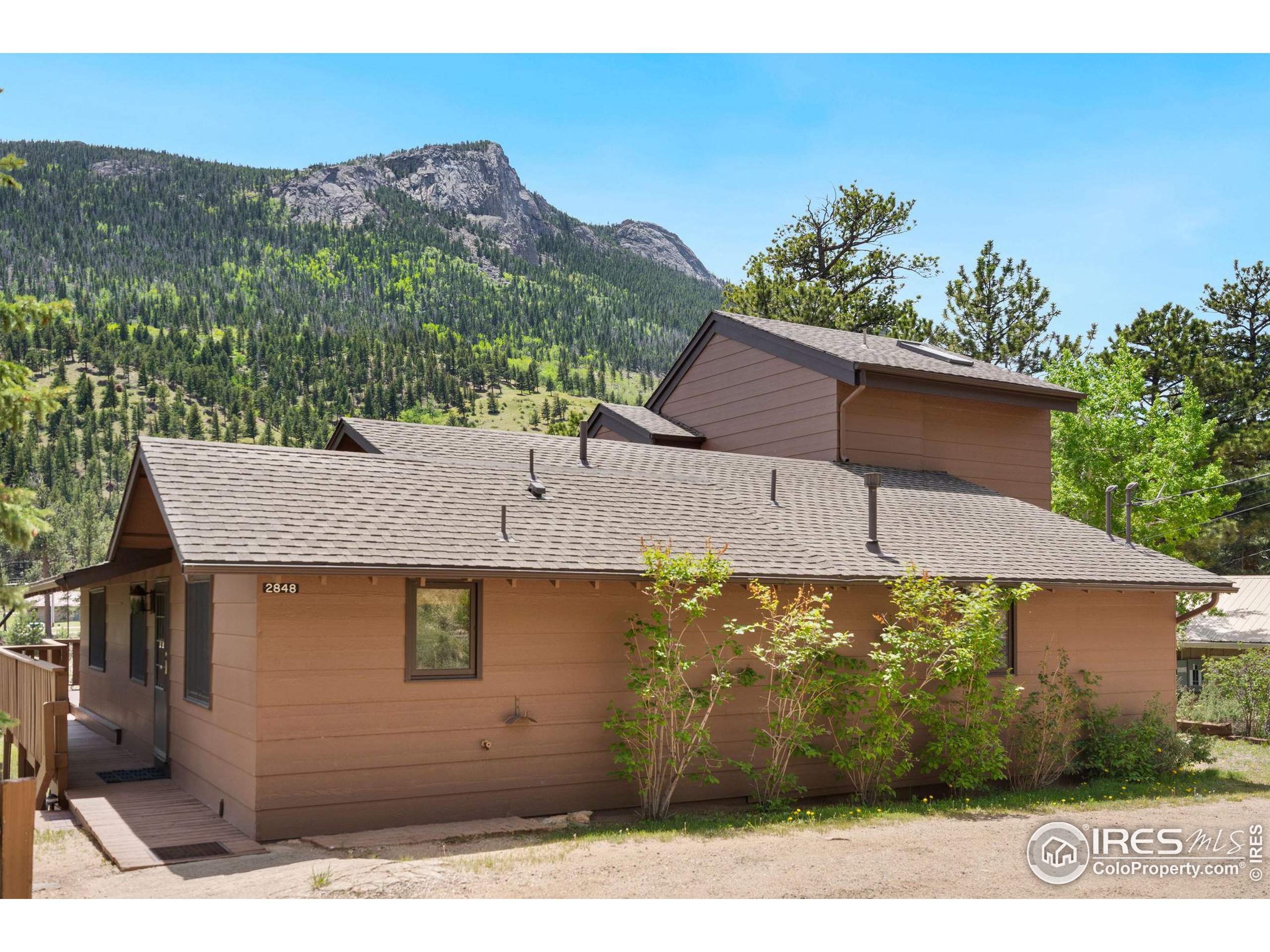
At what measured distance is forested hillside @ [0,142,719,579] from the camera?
282 feet

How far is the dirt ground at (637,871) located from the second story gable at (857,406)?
30.1 ft

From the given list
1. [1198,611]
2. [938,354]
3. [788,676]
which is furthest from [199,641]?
[938,354]

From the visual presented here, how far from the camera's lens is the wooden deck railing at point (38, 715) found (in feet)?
34.1

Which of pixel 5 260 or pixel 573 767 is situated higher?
pixel 5 260

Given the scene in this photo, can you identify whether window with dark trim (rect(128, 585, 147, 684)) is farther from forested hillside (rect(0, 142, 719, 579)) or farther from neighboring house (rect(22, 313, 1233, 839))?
forested hillside (rect(0, 142, 719, 579))

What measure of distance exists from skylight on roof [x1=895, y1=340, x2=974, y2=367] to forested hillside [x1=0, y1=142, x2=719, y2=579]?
56.4 m

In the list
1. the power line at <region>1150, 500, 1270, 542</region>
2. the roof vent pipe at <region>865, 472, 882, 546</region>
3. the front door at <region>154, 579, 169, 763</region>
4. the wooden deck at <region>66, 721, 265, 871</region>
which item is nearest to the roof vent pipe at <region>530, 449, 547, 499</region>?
the roof vent pipe at <region>865, 472, 882, 546</region>

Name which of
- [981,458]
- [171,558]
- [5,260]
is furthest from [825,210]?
[5,260]

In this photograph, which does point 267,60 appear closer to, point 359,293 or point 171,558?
point 171,558

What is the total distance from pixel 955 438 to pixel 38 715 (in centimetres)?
1426

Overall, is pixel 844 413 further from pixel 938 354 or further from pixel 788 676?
pixel 788 676

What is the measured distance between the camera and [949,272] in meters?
37.7

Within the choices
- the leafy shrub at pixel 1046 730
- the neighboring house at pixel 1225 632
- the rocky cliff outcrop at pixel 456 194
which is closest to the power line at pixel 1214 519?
the neighboring house at pixel 1225 632

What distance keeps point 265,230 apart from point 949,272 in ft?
351
